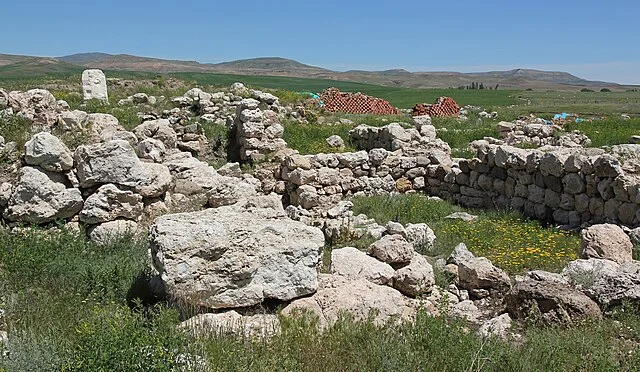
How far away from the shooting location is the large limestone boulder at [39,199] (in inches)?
318

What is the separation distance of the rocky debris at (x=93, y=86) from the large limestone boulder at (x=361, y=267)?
627 inches

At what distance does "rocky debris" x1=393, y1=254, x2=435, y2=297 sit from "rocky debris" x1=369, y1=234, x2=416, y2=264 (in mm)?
192

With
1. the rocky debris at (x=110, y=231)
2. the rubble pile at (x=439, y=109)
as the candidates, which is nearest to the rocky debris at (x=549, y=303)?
the rocky debris at (x=110, y=231)

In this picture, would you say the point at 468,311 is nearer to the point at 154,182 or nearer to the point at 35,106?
the point at 154,182

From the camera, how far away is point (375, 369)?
4.61 m

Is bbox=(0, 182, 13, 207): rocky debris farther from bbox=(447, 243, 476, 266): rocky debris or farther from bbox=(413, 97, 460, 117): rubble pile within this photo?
bbox=(413, 97, 460, 117): rubble pile

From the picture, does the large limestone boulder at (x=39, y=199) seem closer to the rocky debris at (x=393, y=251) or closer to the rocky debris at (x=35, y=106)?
the rocky debris at (x=35, y=106)

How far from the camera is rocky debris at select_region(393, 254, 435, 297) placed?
7070mm

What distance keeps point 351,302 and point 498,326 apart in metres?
1.50

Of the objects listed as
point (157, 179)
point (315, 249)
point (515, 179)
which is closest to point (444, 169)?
point (515, 179)

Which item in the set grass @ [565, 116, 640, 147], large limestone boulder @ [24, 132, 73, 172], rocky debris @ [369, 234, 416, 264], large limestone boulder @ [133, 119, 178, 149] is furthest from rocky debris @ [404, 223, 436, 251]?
grass @ [565, 116, 640, 147]

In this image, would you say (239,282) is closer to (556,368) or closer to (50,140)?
(556,368)

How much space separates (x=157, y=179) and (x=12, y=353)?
15.1ft

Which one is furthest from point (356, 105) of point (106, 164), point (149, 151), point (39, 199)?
point (39, 199)
